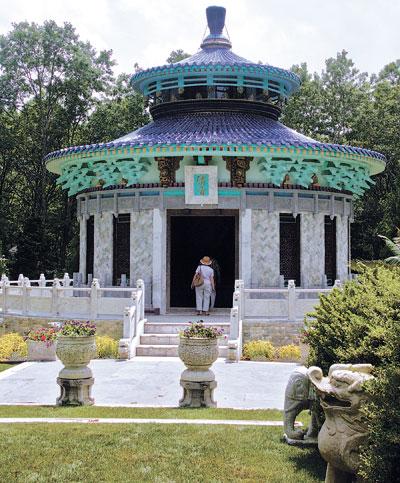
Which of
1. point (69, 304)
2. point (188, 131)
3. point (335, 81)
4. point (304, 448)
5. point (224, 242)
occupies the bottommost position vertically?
point (304, 448)

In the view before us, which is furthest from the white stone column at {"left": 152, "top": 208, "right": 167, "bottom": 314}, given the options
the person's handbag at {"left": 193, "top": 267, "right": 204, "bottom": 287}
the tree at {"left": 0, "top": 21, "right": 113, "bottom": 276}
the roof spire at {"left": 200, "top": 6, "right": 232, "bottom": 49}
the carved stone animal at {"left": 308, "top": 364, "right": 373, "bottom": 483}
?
the tree at {"left": 0, "top": 21, "right": 113, "bottom": 276}

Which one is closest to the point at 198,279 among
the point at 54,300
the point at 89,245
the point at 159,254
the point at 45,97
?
the point at 159,254

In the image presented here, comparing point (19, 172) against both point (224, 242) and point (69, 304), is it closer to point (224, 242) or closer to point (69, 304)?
point (224, 242)

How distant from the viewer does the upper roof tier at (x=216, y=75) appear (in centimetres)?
2455

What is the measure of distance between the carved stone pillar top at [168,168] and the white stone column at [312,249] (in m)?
4.05

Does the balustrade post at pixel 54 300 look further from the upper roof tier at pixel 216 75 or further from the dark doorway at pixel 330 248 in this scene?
the dark doorway at pixel 330 248

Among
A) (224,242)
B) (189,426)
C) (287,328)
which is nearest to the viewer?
(189,426)

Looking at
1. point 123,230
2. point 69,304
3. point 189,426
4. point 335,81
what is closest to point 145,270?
point 123,230

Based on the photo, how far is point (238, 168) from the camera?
22.3 meters

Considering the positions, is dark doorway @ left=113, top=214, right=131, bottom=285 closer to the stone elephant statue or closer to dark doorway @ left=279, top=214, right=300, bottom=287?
dark doorway @ left=279, top=214, right=300, bottom=287

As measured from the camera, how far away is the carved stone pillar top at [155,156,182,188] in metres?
22.4

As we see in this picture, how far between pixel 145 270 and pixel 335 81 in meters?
26.3

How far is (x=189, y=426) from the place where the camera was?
1009 centimetres

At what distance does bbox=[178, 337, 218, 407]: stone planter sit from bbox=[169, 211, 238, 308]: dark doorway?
1434 centimetres
